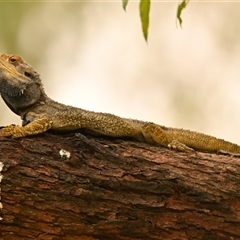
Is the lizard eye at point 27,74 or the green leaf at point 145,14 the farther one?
the lizard eye at point 27,74

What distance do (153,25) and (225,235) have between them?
15.2 feet

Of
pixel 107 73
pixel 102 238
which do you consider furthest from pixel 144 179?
pixel 107 73

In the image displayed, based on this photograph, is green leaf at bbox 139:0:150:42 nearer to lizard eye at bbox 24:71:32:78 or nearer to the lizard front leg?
the lizard front leg

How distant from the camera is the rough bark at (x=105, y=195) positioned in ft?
10.7

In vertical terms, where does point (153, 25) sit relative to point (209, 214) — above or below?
above

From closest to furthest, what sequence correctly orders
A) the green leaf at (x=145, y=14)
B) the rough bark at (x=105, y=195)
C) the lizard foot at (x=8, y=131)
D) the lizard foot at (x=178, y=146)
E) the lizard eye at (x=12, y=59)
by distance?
1. the green leaf at (x=145, y=14)
2. the rough bark at (x=105, y=195)
3. the lizard foot at (x=8, y=131)
4. the lizard foot at (x=178, y=146)
5. the lizard eye at (x=12, y=59)

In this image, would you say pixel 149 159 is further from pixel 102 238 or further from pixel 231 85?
pixel 231 85

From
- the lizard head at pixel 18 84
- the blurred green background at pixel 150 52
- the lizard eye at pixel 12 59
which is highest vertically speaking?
the blurred green background at pixel 150 52

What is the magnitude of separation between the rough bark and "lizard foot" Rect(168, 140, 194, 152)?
350mm

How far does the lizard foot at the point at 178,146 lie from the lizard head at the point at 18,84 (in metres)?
1.12

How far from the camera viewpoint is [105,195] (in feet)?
11.0

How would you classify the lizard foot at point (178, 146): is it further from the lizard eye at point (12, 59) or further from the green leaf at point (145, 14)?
the green leaf at point (145, 14)

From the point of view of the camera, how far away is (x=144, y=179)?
11.4 ft

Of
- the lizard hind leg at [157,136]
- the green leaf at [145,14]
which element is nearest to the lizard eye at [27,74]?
the lizard hind leg at [157,136]
